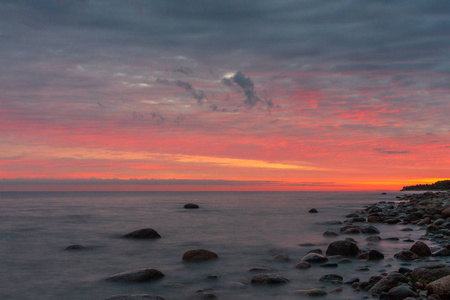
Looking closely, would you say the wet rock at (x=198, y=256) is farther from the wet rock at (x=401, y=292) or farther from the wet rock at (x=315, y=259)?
the wet rock at (x=401, y=292)

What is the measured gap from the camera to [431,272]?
899 centimetres

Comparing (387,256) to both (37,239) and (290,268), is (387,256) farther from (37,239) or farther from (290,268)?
(37,239)

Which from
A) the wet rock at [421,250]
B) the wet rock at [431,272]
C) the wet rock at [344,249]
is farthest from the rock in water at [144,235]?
the wet rock at [431,272]

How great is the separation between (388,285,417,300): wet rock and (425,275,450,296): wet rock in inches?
16.1

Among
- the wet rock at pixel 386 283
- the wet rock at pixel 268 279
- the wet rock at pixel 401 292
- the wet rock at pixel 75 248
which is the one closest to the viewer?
the wet rock at pixel 401 292

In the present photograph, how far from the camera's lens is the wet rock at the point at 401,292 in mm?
7770

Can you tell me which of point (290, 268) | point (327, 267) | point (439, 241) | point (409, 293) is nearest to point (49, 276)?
point (290, 268)

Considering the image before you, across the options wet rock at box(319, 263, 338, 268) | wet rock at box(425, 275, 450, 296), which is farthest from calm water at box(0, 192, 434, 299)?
wet rock at box(425, 275, 450, 296)

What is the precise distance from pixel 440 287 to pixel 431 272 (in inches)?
52.7

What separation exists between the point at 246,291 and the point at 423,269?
4519 mm

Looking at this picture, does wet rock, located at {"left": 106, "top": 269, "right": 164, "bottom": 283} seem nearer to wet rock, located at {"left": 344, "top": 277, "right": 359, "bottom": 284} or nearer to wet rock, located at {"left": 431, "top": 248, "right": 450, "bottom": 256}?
wet rock, located at {"left": 344, "top": 277, "right": 359, "bottom": 284}

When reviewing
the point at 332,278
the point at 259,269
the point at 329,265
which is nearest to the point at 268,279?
the point at 332,278

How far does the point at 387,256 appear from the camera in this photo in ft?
43.2

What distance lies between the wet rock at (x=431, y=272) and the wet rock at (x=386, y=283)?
2.03 feet
